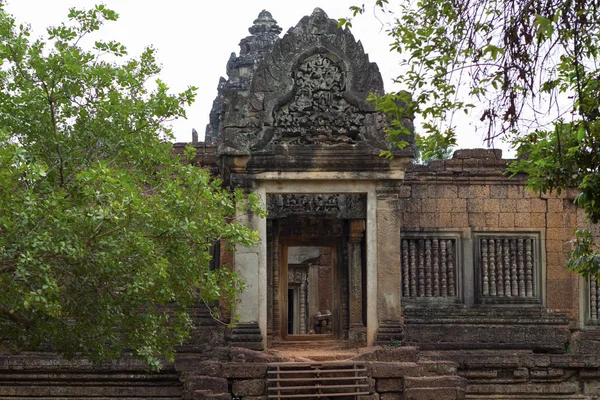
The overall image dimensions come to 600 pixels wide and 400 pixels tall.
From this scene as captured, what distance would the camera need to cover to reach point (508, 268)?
51.2ft

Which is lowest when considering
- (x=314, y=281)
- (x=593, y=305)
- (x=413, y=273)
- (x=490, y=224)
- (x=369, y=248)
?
(x=593, y=305)

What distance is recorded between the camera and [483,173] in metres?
15.7

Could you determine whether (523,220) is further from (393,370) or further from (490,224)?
(393,370)

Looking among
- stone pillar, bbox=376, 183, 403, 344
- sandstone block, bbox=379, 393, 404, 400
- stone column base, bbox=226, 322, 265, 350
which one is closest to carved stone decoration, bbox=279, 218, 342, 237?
stone pillar, bbox=376, 183, 403, 344

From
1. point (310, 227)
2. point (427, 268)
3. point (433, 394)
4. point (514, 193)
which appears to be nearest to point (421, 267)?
point (427, 268)

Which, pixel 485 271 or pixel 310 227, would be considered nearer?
pixel 485 271

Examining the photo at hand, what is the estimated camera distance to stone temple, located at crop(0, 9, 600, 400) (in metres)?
12.8

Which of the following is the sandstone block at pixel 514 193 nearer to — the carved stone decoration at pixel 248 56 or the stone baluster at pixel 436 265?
the stone baluster at pixel 436 265

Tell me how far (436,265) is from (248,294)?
322cm

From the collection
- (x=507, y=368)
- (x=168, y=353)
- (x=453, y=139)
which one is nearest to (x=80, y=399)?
(x=168, y=353)

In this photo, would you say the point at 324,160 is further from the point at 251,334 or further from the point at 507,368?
the point at 507,368

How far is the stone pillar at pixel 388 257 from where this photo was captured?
13.8m

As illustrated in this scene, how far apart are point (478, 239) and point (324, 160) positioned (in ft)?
10.6

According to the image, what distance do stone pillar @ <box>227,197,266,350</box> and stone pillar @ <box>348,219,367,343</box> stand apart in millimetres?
3749
